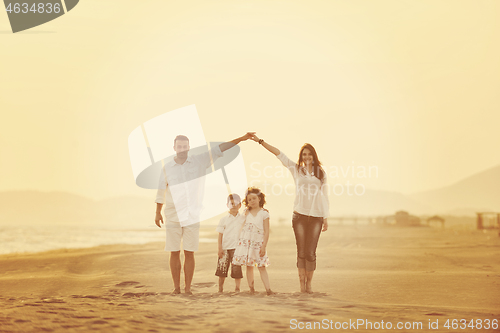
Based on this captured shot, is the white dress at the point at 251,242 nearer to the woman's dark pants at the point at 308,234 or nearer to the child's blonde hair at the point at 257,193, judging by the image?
the child's blonde hair at the point at 257,193

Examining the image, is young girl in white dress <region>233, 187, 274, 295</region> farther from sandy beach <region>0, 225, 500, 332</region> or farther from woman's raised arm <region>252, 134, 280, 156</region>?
woman's raised arm <region>252, 134, 280, 156</region>

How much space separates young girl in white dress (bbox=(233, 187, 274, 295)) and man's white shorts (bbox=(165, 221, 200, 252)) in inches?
26.6

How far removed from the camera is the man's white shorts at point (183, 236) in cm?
674

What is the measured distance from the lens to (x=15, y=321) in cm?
463

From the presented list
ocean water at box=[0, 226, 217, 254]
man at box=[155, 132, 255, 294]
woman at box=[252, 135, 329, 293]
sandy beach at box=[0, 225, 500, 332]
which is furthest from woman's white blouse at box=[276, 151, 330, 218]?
ocean water at box=[0, 226, 217, 254]

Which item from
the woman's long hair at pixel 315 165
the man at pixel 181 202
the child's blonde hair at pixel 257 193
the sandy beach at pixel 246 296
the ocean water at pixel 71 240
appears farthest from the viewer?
the ocean water at pixel 71 240

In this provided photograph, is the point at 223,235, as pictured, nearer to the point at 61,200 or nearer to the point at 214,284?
the point at 214,284

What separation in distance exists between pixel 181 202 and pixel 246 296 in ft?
5.19

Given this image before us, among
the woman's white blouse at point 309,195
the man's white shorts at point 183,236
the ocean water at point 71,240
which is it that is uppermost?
the woman's white blouse at point 309,195

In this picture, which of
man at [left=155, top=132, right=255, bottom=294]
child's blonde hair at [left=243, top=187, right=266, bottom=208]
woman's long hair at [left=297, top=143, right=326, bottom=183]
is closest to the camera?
man at [left=155, top=132, right=255, bottom=294]

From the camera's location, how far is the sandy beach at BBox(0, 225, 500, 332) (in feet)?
15.4

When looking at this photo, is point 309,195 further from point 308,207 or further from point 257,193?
point 257,193

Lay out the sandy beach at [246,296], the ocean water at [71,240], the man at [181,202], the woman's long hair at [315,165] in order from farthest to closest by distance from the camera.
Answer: the ocean water at [71,240] < the woman's long hair at [315,165] < the man at [181,202] < the sandy beach at [246,296]

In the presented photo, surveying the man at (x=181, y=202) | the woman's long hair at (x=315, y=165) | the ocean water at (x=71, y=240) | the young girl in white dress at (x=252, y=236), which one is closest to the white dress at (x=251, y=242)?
the young girl in white dress at (x=252, y=236)
